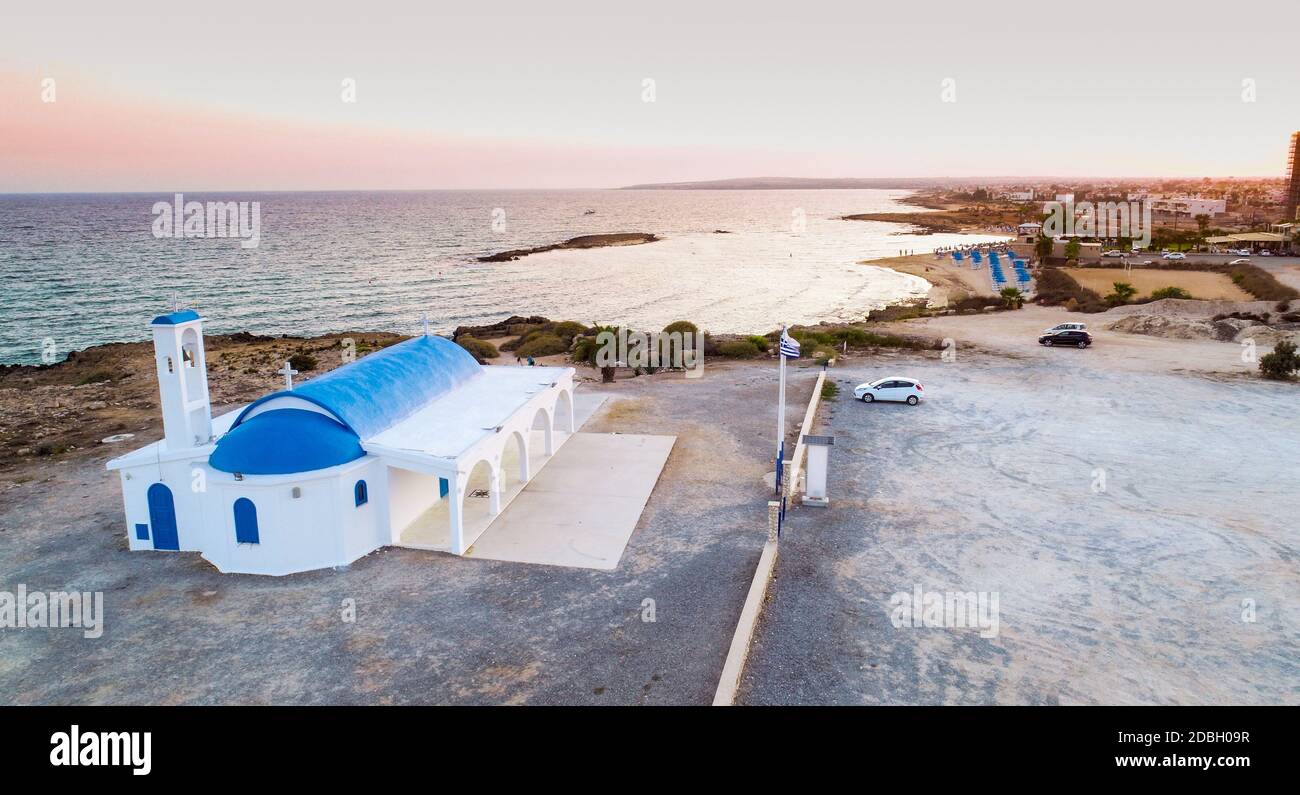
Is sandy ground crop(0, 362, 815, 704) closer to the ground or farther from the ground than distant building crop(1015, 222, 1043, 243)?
closer to the ground

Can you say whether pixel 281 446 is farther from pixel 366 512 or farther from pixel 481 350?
pixel 481 350

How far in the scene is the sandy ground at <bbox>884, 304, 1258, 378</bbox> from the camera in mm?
37406

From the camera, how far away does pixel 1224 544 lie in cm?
1873

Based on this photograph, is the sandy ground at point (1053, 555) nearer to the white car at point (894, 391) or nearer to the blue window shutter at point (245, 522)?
the white car at point (894, 391)

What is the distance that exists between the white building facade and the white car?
17.3 meters

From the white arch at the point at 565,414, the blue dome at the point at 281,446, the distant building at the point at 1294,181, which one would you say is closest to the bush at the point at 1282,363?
the white arch at the point at 565,414

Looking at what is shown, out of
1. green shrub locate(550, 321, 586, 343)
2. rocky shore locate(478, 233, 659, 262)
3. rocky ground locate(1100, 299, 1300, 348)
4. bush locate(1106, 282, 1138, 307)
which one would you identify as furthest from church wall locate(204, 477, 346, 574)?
rocky shore locate(478, 233, 659, 262)

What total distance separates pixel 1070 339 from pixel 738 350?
62.1 feet

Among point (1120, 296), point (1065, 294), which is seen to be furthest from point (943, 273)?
point (1120, 296)

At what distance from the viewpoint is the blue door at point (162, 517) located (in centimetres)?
1812

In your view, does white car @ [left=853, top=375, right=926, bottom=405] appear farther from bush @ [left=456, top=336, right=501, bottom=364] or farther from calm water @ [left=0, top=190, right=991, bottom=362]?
calm water @ [left=0, top=190, right=991, bottom=362]

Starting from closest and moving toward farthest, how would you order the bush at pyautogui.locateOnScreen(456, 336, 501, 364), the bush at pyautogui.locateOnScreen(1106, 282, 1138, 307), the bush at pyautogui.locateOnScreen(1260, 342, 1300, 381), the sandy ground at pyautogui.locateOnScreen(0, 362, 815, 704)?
the sandy ground at pyautogui.locateOnScreen(0, 362, 815, 704)
the bush at pyautogui.locateOnScreen(1260, 342, 1300, 381)
the bush at pyautogui.locateOnScreen(456, 336, 501, 364)
the bush at pyautogui.locateOnScreen(1106, 282, 1138, 307)
